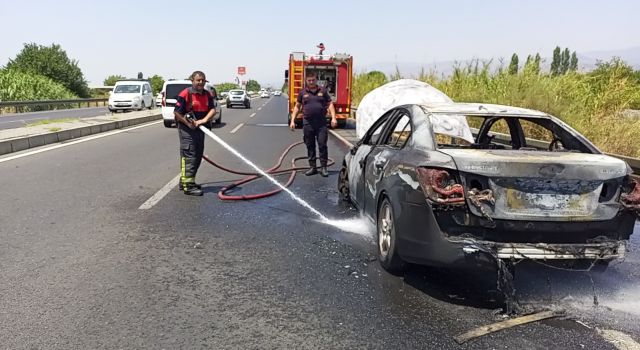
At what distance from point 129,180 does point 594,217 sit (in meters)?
6.85

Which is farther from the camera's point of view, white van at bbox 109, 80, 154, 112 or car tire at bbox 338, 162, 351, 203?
white van at bbox 109, 80, 154, 112

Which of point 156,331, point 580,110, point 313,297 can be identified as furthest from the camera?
point 580,110

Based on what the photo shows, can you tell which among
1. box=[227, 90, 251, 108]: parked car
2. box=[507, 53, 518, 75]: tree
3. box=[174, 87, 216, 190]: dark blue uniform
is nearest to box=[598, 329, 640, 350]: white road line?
box=[174, 87, 216, 190]: dark blue uniform

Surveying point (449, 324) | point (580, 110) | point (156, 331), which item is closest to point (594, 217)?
point (449, 324)

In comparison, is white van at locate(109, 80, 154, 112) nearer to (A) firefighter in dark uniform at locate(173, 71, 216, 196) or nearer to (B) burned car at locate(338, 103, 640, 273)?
(A) firefighter in dark uniform at locate(173, 71, 216, 196)

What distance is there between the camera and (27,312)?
3316 mm

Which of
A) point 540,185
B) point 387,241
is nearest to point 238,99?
point 387,241

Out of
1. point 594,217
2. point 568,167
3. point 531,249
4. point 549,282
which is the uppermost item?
point 568,167

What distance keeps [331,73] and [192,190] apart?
13098 mm

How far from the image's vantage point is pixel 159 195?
278 inches

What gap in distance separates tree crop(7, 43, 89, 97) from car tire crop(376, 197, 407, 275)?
177ft

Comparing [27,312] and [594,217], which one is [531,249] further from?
[27,312]

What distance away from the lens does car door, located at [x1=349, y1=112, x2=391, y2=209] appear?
5250 millimetres

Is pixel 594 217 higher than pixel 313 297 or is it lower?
higher
